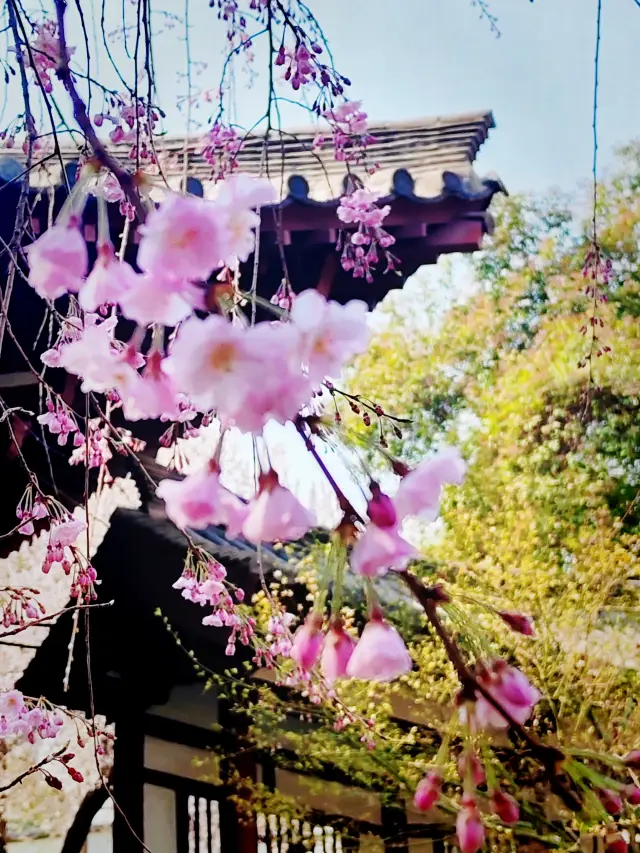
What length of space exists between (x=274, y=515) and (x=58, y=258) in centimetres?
14

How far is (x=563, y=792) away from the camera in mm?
270

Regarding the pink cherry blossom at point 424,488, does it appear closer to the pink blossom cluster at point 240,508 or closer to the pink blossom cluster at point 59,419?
the pink blossom cluster at point 240,508

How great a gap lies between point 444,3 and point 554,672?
1874mm

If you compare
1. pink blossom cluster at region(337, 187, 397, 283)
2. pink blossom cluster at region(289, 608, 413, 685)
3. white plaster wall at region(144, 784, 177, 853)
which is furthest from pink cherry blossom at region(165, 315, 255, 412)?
white plaster wall at region(144, 784, 177, 853)

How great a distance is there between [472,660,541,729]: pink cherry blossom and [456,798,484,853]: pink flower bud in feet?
0.21

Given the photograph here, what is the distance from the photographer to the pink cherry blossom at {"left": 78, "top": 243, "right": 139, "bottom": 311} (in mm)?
344

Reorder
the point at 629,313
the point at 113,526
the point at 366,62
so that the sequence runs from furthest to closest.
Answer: the point at 629,313
the point at 366,62
the point at 113,526

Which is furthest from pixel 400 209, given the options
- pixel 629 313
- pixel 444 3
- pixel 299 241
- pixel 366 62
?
pixel 629 313

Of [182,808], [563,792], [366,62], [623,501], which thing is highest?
[366,62]

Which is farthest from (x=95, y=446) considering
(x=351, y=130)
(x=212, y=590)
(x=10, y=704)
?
(x=351, y=130)

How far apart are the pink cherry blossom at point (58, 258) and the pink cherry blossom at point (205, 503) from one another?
0.10 m

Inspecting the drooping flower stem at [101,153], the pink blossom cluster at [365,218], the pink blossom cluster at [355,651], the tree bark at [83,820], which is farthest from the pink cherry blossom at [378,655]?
the tree bark at [83,820]

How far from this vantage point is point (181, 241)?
296 millimetres

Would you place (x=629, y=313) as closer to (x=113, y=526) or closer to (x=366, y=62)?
(x=366, y=62)
